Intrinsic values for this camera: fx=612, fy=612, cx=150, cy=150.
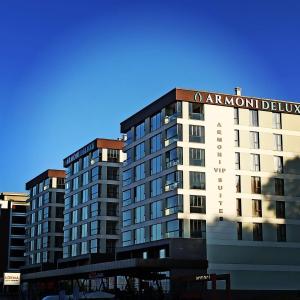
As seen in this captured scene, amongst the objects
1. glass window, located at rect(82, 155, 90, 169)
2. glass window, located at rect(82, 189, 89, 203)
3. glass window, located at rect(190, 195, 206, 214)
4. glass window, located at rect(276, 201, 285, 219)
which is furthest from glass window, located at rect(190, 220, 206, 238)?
glass window, located at rect(82, 155, 90, 169)

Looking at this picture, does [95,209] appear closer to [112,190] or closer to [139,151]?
[112,190]

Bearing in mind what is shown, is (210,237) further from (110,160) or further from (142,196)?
(110,160)

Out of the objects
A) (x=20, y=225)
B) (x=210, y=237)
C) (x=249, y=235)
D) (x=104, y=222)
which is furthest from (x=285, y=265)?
(x=20, y=225)

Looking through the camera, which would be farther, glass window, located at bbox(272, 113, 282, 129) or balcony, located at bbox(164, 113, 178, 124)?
glass window, located at bbox(272, 113, 282, 129)

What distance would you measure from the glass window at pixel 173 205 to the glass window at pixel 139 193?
752 centimetres

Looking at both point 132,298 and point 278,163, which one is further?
point 278,163

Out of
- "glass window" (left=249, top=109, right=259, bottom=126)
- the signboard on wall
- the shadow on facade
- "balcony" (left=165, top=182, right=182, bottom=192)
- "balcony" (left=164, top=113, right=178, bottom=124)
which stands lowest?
the signboard on wall

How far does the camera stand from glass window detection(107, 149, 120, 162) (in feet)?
331

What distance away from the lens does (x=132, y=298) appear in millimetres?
67875

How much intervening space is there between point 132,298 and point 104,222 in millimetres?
31947

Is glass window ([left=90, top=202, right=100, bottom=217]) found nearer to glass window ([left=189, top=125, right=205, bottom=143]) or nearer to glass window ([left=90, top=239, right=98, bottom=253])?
glass window ([left=90, top=239, right=98, bottom=253])

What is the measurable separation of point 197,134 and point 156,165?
24.1 ft

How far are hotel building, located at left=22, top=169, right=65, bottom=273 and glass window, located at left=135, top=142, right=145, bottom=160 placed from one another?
4228cm

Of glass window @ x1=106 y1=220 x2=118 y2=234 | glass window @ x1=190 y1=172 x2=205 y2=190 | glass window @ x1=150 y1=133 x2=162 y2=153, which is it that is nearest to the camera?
glass window @ x1=190 y1=172 x2=205 y2=190
